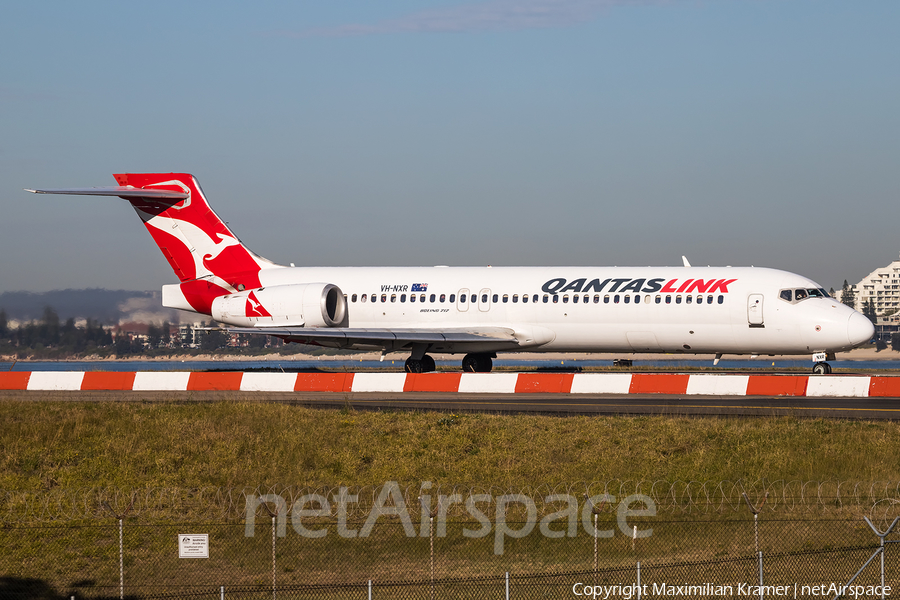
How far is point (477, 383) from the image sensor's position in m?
33.3

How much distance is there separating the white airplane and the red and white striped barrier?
5.41 meters

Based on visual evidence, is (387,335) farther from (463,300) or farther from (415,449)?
(415,449)

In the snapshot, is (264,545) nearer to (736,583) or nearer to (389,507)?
(389,507)

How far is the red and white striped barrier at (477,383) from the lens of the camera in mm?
30391

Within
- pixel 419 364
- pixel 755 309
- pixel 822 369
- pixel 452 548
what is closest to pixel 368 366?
pixel 419 364

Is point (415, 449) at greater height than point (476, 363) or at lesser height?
lesser

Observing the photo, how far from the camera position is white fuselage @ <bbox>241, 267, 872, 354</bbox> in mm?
36656

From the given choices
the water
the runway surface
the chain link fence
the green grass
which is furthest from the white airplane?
the chain link fence

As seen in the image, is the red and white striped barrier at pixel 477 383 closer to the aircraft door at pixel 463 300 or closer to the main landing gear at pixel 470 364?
the main landing gear at pixel 470 364

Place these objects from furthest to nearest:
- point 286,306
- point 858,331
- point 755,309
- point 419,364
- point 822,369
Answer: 1. point 286,306
2. point 419,364
3. point 755,309
4. point 822,369
5. point 858,331

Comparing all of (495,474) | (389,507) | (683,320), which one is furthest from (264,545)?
(683,320)

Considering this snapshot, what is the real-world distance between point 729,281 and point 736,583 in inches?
996

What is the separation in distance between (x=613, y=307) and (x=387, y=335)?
907 centimetres

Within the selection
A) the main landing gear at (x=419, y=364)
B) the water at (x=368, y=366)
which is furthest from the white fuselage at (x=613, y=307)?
the water at (x=368, y=366)
